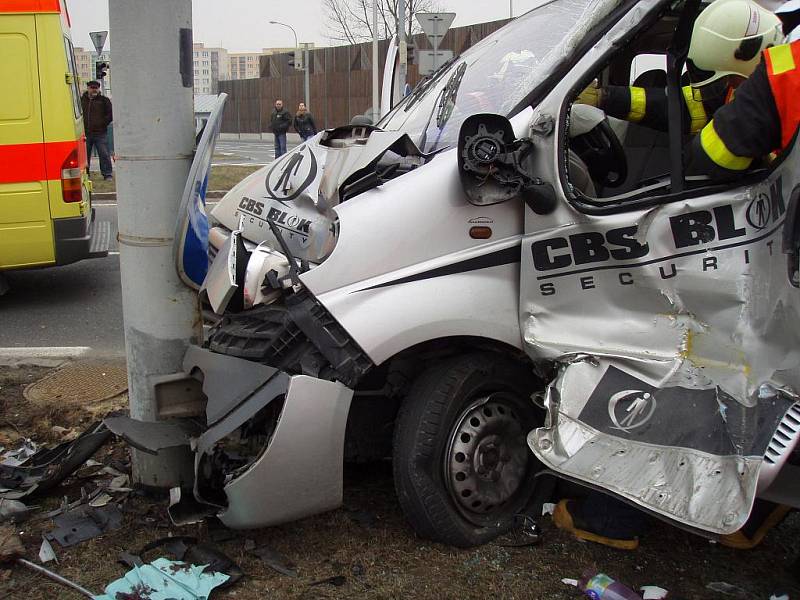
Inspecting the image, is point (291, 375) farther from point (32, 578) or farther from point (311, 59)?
point (311, 59)

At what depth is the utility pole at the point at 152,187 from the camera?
3.33 metres

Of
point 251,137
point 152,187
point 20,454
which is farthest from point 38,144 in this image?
point 251,137

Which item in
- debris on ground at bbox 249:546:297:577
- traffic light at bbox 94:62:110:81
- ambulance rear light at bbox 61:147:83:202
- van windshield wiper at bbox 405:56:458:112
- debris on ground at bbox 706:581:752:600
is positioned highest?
traffic light at bbox 94:62:110:81

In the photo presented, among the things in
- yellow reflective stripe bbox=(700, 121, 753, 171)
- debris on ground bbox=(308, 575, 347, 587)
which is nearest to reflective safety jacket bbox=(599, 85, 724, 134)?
yellow reflective stripe bbox=(700, 121, 753, 171)

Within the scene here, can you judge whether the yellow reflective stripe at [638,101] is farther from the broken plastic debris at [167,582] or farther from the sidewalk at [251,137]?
the sidewalk at [251,137]

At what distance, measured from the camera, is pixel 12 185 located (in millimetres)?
7090

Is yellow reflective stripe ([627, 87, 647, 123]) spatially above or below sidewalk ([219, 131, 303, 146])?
above

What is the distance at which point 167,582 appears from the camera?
295 cm

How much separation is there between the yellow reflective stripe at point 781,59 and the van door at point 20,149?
601 cm

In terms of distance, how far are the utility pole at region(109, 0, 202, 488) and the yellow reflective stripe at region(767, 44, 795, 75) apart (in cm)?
215

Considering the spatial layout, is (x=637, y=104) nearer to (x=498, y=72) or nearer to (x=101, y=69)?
(x=498, y=72)

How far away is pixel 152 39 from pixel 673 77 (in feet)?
6.57

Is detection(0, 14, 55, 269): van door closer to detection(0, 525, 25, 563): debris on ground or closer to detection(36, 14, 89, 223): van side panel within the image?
detection(36, 14, 89, 223): van side panel

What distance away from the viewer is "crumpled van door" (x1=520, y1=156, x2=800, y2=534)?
2930 millimetres
